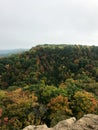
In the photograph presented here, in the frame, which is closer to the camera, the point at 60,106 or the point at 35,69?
the point at 60,106

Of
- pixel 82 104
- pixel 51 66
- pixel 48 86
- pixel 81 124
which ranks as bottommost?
pixel 51 66

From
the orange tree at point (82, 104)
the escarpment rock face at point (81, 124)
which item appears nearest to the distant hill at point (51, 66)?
the orange tree at point (82, 104)

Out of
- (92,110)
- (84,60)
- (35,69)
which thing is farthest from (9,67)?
(92,110)

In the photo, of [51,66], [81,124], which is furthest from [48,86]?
[51,66]

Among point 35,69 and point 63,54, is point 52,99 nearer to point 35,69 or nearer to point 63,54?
point 35,69

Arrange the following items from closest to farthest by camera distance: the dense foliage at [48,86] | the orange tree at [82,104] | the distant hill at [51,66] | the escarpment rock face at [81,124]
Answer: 1. the escarpment rock face at [81,124]
2. the dense foliage at [48,86]
3. the orange tree at [82,104]
4. the distant hill at [51,66]

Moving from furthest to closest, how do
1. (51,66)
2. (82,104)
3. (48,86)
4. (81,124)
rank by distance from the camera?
(51,66) < (48,86) < (82,104) < (81,124)

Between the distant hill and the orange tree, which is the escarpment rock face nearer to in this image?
the orange tree

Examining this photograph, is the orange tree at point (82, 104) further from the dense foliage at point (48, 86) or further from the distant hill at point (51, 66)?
the distant hill at point (51, 66)

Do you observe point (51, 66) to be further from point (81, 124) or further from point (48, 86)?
point (81, 124)
